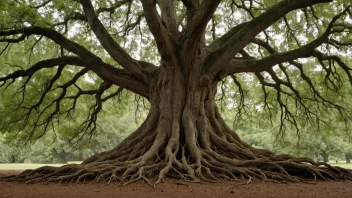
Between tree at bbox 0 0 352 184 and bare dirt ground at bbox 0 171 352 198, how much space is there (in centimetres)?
58

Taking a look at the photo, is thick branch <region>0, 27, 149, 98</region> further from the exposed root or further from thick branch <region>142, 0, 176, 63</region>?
thick branch <region>142, 0, 176, 63</region>

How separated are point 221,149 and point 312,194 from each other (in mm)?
3598

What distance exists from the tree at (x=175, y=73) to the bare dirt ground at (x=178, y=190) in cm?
58

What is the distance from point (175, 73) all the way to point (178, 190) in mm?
4096

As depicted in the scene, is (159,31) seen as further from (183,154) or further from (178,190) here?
(178,190)

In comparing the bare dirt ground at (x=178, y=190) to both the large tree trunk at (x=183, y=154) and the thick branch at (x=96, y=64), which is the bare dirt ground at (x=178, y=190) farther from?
the thick branch at (x=96, y=64)

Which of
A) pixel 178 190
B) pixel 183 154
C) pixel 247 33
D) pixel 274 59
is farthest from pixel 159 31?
pixel 178 190

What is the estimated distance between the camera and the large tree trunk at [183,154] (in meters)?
6.84

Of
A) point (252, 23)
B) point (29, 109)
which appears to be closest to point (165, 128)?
point (252, 23)

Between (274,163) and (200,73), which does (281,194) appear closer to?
(274,163)

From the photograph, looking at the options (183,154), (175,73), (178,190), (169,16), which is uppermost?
(169,16)

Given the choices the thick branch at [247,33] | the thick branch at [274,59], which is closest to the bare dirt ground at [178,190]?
the thick branch at [247,33]

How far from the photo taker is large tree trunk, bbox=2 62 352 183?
→ 6840mm

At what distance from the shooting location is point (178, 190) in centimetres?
537
